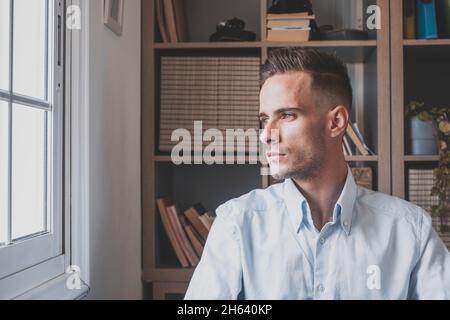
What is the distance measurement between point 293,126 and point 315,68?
0.45 ft

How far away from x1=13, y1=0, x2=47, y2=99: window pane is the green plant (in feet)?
3.57

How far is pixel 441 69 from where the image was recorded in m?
1.69

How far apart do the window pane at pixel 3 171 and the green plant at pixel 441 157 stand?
1177mm

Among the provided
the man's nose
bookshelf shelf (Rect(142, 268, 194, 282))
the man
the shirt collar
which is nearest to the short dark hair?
the man

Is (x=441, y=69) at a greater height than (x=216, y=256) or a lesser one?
greater

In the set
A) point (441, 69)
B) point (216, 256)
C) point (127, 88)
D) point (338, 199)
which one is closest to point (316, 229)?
point (338, 199)

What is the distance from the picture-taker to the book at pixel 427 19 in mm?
1595

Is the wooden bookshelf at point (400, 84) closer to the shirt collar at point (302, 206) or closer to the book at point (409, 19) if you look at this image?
the book at point (409, 19)

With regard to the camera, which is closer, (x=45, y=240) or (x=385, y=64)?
(x=45, y=240)

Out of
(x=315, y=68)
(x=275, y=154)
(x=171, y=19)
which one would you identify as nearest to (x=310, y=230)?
(x=275, y=154)

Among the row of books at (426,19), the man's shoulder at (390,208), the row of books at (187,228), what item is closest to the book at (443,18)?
the row of books at (426,19)

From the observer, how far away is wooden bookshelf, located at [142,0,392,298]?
159cm
